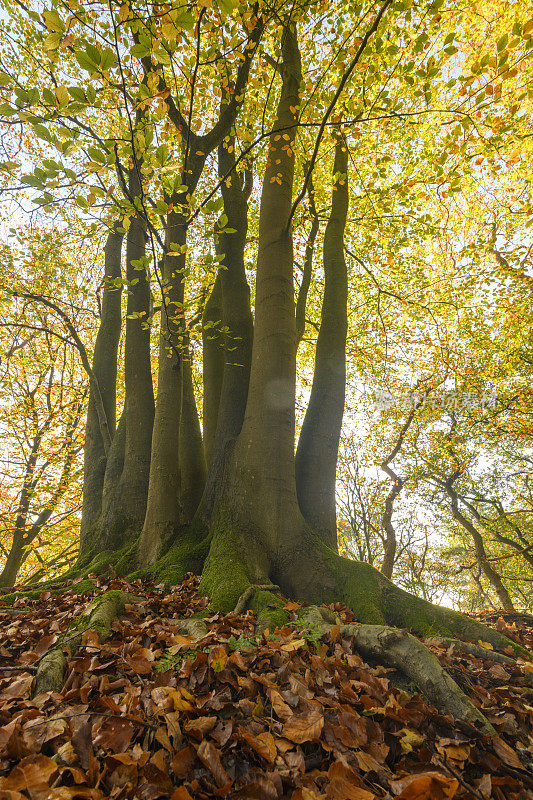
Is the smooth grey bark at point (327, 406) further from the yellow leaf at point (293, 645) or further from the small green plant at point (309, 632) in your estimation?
the yellow leaf at point (293, 645)

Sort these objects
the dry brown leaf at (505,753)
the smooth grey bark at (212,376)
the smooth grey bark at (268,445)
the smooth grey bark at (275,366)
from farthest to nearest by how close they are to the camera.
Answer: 1. the smooth grey bark at (212,376)
2. the smooth grey bark at (275,366)
3. the smooth grey bark at (268,445)
4. the dry brown leaf at (505,753)

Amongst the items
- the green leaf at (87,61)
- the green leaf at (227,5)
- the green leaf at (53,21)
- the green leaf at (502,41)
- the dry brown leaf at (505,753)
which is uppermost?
the green leaf at (502,41)

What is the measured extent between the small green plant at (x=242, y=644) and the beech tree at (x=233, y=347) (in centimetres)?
44

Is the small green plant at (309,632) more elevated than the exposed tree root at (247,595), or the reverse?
the exposed tree root at (247,595)

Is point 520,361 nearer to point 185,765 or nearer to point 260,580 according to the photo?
point 260,580

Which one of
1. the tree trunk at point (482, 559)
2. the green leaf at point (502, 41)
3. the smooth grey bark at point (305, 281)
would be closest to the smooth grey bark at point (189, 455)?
the smooth grey bark at point (305, 281)

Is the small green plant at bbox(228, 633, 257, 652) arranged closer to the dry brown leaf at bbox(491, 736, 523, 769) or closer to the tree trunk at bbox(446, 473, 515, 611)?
the dry brown leaf at bbox(491, 736, 523, 769)

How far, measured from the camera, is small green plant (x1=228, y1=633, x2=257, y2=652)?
2311mm

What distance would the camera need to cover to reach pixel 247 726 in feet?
5.62

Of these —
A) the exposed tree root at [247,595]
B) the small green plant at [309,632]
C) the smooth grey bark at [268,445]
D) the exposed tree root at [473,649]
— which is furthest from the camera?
the smooth grey bark at [268,445]

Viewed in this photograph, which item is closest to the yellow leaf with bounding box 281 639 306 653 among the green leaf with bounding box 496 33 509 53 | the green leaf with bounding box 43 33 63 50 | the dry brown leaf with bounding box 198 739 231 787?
the dry brown leaf with bounding box 198 739 231 787

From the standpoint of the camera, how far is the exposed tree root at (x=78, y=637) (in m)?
2.06

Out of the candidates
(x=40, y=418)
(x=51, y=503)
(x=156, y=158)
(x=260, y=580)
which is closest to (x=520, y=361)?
(x=260, y=580)

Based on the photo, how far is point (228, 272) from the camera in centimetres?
592
